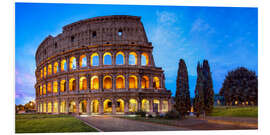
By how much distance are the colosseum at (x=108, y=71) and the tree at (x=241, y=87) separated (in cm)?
1075

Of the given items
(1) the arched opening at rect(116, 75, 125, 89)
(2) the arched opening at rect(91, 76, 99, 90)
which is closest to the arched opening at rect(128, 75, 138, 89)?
(1) the arched opening at rect(116, 75, 125, 89)

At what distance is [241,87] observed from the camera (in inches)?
1316

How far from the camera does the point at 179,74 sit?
85.3 feet

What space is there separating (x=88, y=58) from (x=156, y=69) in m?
12.9

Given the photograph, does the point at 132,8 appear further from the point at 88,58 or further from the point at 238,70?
the point at 238,70

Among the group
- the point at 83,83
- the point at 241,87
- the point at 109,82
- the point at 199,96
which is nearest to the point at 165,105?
the point at 109,82

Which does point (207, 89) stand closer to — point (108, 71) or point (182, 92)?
point (182, 92)

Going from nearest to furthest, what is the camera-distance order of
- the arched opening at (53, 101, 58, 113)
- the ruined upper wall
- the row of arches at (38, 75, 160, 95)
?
the ruined upper wall → the row of arches at (38, 75, 160, 95) → the arched opening at (53, 101, 58, 113)

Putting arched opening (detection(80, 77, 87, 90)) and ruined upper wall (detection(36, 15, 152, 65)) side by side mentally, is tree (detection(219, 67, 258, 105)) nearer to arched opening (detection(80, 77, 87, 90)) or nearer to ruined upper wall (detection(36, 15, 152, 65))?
ruined upper wall (detection(36, 15, 152, 65))

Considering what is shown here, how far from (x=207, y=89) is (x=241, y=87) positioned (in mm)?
10346

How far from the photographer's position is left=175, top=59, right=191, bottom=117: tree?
24.9 meters

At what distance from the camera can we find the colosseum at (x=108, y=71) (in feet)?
113

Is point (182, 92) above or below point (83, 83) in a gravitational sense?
below
